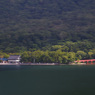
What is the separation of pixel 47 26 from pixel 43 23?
7.28m

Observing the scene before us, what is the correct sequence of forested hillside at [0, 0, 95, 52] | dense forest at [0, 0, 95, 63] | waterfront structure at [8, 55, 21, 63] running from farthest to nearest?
forested hillside at [0, 0, 95, 52]
dense forest at [0, 0, 95, 63]
waterfront structure at [8, 55, 21, 63]

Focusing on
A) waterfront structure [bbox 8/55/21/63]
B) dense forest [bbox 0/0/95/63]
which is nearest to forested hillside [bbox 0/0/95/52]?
dense forest [bbox 0/0/95/63]

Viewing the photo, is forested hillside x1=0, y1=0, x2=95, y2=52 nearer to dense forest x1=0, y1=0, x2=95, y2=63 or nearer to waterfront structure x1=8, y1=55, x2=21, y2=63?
dense forest x1=0, y1=0, x2=95, y2=63

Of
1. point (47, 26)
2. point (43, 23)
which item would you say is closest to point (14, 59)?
point (47, 26)

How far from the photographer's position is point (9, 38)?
127 m

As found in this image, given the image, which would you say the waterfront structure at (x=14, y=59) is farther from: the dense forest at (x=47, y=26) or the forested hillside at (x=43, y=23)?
the forested hillside at (x=43, y=23)

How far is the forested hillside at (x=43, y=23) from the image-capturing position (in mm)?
121250

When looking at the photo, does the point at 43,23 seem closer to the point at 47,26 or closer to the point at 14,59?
the point at 47,26

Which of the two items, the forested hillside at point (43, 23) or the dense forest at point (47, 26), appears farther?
the forested hillside at point (43, 23)

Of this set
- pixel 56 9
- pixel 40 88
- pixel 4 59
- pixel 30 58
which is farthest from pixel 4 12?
pixel 40 88

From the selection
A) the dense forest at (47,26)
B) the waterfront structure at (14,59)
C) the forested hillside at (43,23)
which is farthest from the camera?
the forested hillside at (43,23)

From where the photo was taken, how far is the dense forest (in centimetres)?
10810

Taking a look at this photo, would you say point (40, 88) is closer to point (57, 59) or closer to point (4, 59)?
point (57, 59)

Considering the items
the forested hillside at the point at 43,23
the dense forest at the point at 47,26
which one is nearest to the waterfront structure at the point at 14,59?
the dense forest at the point at 47,26
